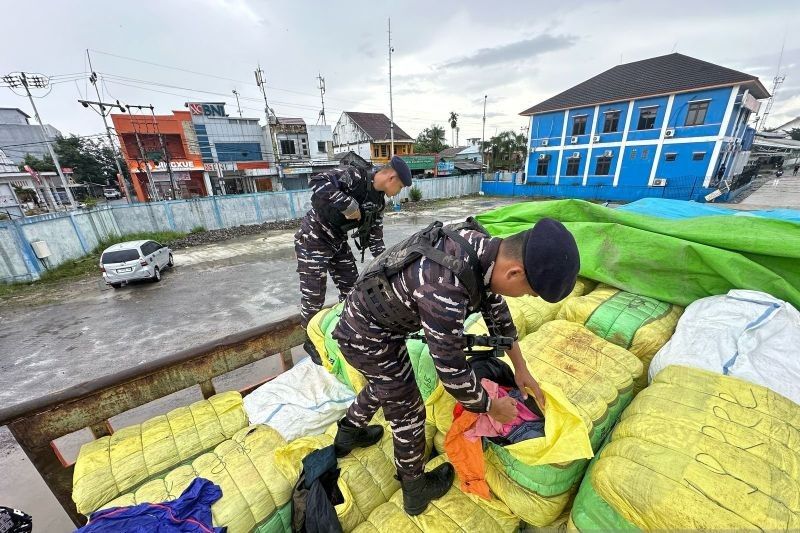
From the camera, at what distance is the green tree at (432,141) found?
3788 cm

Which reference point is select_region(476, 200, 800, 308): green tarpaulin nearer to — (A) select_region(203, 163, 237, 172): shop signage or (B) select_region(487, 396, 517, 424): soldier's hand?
(B) select_region(487, 396, 517, 424): soldier's hand

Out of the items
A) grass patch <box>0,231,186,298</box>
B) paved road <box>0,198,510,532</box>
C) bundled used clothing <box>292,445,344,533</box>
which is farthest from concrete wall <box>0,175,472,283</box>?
bundled used clothing <box>292,445,344,533</box>

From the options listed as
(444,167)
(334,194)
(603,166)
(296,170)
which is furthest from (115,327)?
(444,167)

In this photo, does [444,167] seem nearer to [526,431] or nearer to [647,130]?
[647,130]

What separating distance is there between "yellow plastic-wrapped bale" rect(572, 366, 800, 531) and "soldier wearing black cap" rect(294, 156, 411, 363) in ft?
6.24

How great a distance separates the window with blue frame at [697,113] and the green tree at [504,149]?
10.7 meters

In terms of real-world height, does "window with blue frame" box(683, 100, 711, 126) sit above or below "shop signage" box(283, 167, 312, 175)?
above

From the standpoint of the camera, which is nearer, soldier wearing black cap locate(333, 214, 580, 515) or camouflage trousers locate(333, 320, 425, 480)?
soldier wearing black cap locate(333, 214, 580, 515)

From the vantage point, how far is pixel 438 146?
38438 mm

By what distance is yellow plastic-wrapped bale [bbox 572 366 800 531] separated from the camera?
3.33ft

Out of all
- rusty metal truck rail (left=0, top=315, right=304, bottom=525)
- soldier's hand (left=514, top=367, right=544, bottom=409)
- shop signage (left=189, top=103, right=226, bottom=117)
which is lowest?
rusty metal truck rail (left=0, top=315, right=304, bottom=525)

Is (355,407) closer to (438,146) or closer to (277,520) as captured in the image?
(277,520)

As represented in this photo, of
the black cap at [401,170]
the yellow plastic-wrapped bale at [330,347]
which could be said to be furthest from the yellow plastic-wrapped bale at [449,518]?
the black cap at [401,170]

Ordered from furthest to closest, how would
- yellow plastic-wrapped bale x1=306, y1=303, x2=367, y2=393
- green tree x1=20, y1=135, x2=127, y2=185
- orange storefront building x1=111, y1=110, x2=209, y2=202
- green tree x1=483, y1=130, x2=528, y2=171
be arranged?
green tree x1=20, y1=135, x2=127, y2=185 → green tree x1=483, y1=130, x2=528, y2=171 → orange storefront building x1=111, y1=110, x2=209, y2=202 → yellow plastic-wrapped bale x1=306, y1=303, x2=367, y2=393
